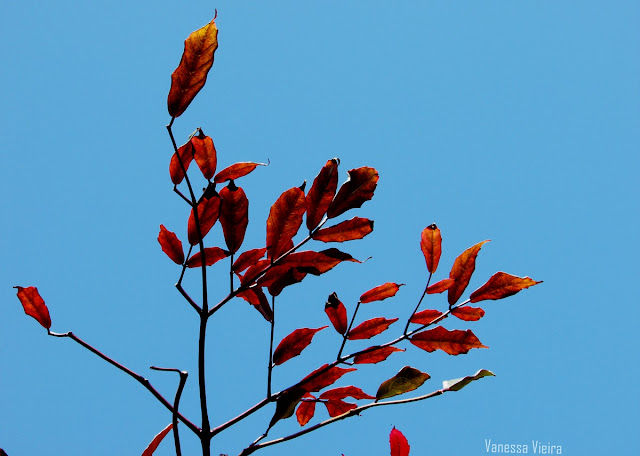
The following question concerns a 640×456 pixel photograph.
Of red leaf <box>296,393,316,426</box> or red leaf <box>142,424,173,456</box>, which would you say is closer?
red leaf <box>142,424,173,456</box>

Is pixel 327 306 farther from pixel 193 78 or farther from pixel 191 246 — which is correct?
pixel 193 78

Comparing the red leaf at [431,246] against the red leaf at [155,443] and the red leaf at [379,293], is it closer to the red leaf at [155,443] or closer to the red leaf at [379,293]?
the red leaf at [379,293]

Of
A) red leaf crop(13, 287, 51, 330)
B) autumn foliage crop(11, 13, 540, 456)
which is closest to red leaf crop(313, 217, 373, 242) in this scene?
autumn foliage crop(11, 13, 540, 456)

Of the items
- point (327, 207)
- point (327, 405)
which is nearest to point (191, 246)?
point (327, 207)

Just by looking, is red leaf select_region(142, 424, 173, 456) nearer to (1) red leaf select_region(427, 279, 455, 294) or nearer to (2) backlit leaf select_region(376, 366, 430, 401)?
(2) backlit leaf select_region(376, 366, 430, 401)

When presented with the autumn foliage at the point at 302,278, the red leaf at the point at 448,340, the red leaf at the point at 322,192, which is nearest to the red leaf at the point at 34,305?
the autumn foliage at the point at 302,278

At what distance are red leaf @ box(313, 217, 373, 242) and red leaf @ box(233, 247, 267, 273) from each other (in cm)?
10

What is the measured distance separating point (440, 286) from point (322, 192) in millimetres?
225

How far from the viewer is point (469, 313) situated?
0.73m

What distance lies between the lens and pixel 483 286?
706 mm

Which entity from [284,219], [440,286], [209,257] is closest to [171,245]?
[209,257]

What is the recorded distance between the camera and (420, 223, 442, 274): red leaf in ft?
2.45

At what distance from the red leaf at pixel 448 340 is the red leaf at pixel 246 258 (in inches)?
9.9

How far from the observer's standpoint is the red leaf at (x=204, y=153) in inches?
26.9
